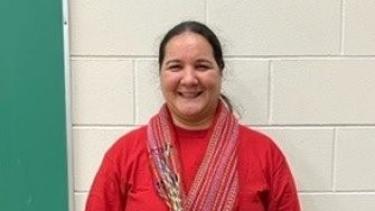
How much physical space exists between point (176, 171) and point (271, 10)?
55 centimetres

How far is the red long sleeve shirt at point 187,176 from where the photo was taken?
133cm

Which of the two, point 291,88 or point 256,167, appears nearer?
point 256,167

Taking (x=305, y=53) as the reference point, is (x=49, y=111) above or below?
below

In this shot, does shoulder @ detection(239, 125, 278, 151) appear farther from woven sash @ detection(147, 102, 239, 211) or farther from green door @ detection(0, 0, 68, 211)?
green door @ detection(0, 0, 68, 211)

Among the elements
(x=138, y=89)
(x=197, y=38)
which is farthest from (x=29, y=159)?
(x=197, y=38)

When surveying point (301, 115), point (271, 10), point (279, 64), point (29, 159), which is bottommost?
point (29, 159)

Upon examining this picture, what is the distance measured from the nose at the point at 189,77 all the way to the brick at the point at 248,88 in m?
0.28

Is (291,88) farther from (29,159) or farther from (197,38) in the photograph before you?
(29,159)

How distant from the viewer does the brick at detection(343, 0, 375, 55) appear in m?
1.54

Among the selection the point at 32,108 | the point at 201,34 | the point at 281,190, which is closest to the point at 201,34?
the point at 201,34

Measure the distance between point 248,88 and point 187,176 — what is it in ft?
1.20

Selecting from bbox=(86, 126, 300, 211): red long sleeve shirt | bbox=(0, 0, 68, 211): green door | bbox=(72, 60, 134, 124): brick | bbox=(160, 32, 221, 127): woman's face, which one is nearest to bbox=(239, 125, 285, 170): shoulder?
bbox=(86, 126, 300, 211): red long sleeve shirt

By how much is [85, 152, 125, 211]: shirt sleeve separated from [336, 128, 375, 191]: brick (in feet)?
2.19

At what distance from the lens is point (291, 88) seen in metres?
1.56
